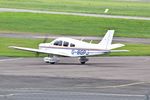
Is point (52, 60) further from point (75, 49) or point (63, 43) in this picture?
point (75, 49)

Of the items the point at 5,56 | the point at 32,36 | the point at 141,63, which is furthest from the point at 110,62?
the point at 32,36

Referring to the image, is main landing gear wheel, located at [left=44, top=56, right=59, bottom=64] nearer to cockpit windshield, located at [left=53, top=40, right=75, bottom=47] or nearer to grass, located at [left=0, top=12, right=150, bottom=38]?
cockpit windshield, located at [left=53, top=40, right=75, bottom=47]

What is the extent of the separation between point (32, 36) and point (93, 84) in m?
33.7

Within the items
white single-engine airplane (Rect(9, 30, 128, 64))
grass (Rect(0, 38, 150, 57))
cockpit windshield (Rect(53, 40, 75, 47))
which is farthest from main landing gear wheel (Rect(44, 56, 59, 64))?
grass (Rect(0, 38, 150, 57))

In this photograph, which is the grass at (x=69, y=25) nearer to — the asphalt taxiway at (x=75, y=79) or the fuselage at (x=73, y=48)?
the asphalt taxiway at (x=75, y=79)

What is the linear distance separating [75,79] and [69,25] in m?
41.9

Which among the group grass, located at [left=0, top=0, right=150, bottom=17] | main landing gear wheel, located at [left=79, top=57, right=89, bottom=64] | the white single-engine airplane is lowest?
grass, located at [left=0, top=0, right=150, bottom=17]

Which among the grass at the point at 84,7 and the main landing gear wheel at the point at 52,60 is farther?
the grass at the point at 84,7

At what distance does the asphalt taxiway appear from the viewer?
27578 millimetres

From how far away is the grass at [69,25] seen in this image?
72.1 meters

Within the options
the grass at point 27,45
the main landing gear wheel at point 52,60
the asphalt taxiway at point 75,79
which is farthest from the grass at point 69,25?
the main landing gear wheel at point 52,60

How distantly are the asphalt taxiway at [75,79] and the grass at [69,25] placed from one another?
22.3 m

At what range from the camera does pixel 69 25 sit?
77.3 metres

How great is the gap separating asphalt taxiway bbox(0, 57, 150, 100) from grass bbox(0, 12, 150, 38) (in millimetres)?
22260
